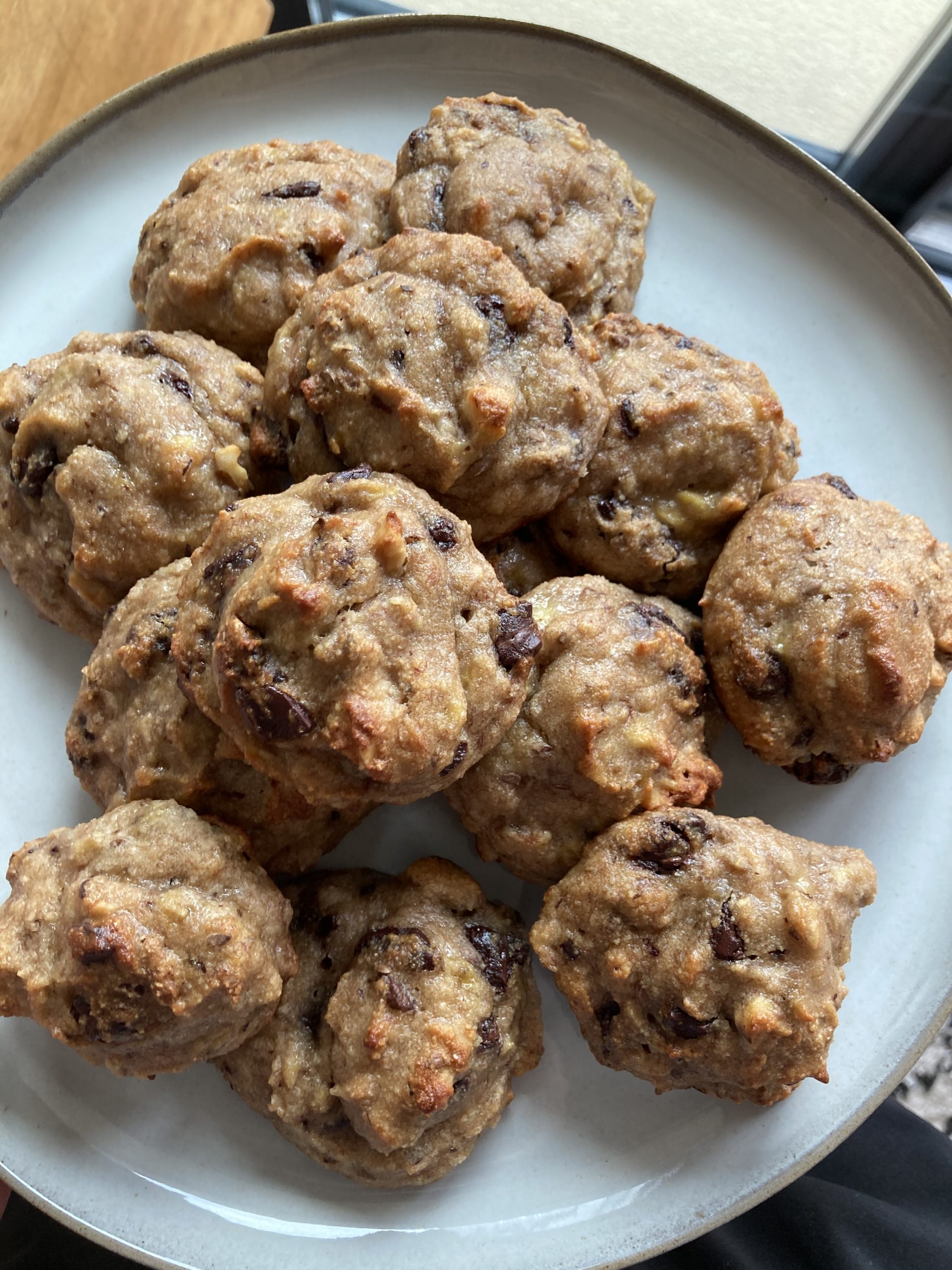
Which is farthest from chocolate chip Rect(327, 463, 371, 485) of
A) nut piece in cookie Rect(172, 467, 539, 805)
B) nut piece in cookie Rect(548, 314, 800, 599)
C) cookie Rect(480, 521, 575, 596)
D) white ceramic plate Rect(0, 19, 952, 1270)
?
white ceramic plate Rect(0, 19, 952, 1270)

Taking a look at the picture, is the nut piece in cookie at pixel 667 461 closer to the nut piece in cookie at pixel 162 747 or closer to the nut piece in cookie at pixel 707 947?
the nut piece in cookie at pixel 707 947

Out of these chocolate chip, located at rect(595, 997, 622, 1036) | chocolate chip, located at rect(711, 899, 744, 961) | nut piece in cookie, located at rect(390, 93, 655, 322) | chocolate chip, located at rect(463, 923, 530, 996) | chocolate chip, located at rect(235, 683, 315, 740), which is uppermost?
nut piece in cookie, located at rect(390, 93, 655, 322)

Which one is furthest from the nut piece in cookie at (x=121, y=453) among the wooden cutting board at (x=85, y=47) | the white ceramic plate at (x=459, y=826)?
the wooden cutting board at (x=85, y=47)

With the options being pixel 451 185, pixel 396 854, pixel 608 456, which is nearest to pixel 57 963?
pixel 396 854

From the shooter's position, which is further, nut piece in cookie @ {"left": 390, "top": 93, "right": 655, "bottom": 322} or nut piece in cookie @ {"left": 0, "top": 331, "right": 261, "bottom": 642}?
nut piece in cookie @ {"left": 390, "top": 93, "right": 655, "bottom": 322}

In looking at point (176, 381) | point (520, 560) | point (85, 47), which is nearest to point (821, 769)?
point (520, 560)

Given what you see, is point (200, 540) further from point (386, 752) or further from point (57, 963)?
point (57, 963)

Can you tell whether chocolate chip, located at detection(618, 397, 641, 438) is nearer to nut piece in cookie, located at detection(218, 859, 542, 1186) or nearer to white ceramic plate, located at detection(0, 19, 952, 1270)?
white ceramic plate, located at detection(0, 19, 952, 1270)
